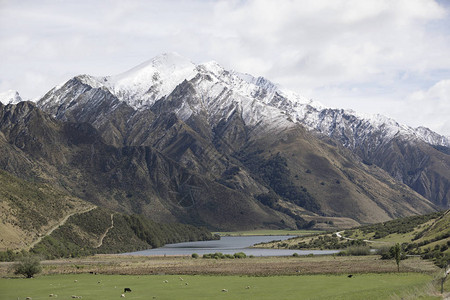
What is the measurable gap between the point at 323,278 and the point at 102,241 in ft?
387

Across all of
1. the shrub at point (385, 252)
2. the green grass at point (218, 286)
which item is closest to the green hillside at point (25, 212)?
the green grass at point (218, 286)

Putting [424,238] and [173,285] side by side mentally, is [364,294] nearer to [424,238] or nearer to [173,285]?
[173,285]

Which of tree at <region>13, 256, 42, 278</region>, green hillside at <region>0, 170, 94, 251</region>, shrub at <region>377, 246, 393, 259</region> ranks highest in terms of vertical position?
green hillside at <region>0, 170, 94, 251</region>

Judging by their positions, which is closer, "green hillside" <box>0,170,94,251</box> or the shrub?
the shrub

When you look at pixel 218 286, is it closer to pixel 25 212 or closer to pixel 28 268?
pixel 28 268

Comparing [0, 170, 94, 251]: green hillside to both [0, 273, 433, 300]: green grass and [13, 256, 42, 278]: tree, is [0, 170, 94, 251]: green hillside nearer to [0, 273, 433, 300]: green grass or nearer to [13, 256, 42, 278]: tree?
[13, 256, 42, 278]: tree

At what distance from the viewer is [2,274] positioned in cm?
9738

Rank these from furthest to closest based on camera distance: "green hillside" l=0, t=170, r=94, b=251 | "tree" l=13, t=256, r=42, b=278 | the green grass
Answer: "green hillside" l=0, t=170, r=94, b=251 < "tree" l=13, t=256, r=42, b=278 < the green grass

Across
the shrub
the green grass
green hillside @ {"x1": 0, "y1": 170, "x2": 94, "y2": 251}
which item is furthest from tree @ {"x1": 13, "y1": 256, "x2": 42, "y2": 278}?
the shrub

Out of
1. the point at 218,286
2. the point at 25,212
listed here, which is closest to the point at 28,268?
the point at 218,286

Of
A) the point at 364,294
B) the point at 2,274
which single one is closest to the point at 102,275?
the point at 2,274

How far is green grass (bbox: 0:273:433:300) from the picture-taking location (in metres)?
67.4

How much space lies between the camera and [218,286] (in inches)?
3103

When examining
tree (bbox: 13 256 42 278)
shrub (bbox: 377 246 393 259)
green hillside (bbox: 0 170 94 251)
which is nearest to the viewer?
tree (bbox: 13 256 42 278)
